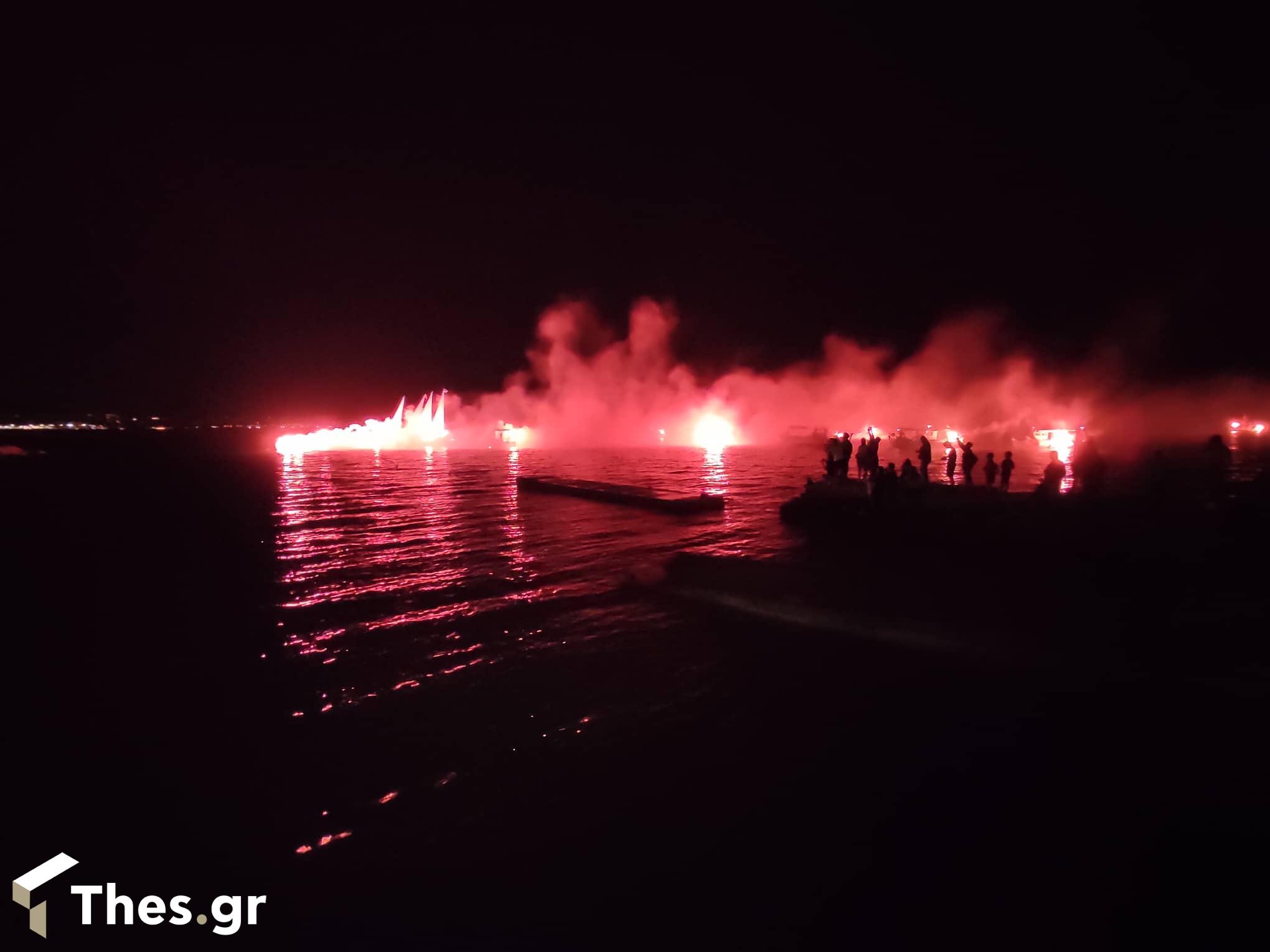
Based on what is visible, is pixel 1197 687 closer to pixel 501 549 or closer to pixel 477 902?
pixel 477 902

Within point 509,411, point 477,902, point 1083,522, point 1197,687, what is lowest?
point 477,902

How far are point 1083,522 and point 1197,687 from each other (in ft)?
25.1

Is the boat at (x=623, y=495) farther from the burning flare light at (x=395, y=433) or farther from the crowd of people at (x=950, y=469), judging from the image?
the burning flare light at (x=395, y=433)

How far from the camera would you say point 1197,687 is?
6852 millimetres

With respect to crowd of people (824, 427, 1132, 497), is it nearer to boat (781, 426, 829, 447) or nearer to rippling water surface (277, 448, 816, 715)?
rippling water surface (277, 448, 816, 715)

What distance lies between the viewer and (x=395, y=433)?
84750mm

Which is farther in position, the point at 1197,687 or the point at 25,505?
the point at 25,505

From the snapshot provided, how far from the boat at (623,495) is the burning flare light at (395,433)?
53671 mm

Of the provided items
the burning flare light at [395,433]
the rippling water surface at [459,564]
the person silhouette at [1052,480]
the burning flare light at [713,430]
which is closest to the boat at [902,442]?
the rippling water surface at [459,564]

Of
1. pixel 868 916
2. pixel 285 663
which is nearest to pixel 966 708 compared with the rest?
pixel 868 916

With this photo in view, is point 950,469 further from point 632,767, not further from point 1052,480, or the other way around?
point 632,767

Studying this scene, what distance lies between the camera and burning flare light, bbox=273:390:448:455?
81.2m

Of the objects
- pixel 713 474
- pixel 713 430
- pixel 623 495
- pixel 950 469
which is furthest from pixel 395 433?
pixel 950 469

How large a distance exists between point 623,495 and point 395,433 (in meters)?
68.8
